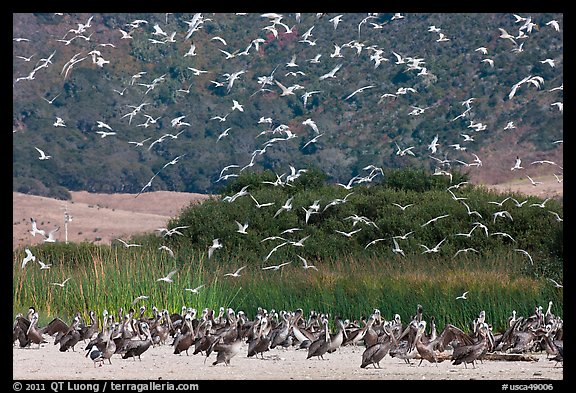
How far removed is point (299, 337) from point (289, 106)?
2453 inches

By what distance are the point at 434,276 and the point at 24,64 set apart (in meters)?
69.2

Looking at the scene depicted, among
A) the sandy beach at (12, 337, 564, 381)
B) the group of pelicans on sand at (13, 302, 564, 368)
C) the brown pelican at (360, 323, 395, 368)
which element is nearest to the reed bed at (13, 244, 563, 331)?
the group of pelicans on sand at (13, 302, 564, 368)

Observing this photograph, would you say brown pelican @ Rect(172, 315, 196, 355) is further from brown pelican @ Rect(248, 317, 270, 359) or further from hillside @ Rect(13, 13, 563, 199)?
hillside @ Rect(13, 13, 563, 199)

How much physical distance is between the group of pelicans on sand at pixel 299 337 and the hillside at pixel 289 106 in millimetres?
50880

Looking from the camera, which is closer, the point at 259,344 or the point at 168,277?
the point at 259,344

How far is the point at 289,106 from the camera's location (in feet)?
272

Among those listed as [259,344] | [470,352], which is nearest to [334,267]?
[259,344]

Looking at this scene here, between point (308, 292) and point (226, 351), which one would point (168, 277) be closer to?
point (308, 292)

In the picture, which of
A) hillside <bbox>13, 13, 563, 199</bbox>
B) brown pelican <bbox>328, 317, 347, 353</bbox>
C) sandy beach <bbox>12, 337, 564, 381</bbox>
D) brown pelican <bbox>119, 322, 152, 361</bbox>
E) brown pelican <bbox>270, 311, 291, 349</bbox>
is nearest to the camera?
sandy beach <bbox>12, 337, 564, 381</bbox>

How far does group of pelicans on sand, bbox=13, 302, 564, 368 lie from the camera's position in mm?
19219

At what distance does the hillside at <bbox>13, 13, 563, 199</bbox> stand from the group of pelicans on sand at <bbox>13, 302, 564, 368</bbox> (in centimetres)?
5088
